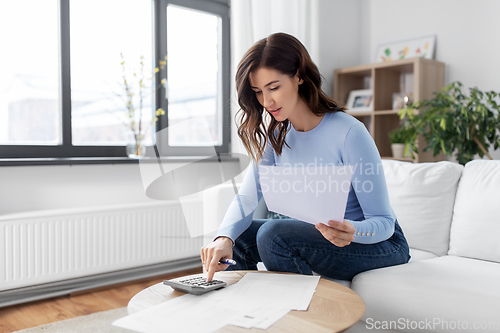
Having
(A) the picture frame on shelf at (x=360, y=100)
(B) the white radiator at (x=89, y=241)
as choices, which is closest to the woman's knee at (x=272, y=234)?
(B) the white radiator at (x=89, y=241)

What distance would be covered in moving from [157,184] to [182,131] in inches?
16.0

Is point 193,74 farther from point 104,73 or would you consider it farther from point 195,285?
point 195,285

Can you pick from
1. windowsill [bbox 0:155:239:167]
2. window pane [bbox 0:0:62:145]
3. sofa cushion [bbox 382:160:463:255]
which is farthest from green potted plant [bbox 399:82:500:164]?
window pane [bbox 0:0:62:145]

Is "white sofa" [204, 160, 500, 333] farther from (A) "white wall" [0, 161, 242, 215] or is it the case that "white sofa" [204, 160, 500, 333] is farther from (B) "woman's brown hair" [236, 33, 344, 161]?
(A) "white wall" [0, 161, 242, 215]

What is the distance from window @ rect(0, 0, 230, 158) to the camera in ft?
7.48

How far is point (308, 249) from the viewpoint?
1169mm

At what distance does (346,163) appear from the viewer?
123cm

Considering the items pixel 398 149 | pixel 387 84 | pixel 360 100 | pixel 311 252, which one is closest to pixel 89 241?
pixel 311 252

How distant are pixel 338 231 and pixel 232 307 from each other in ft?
1.00

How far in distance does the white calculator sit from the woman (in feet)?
0.11

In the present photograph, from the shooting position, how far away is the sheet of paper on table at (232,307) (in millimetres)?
776

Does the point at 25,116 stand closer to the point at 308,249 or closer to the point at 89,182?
the point at 89,182

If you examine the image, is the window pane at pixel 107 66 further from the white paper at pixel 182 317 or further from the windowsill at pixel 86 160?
the white paper at pixel 182 317

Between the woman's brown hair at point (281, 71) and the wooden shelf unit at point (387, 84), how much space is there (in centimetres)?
163
